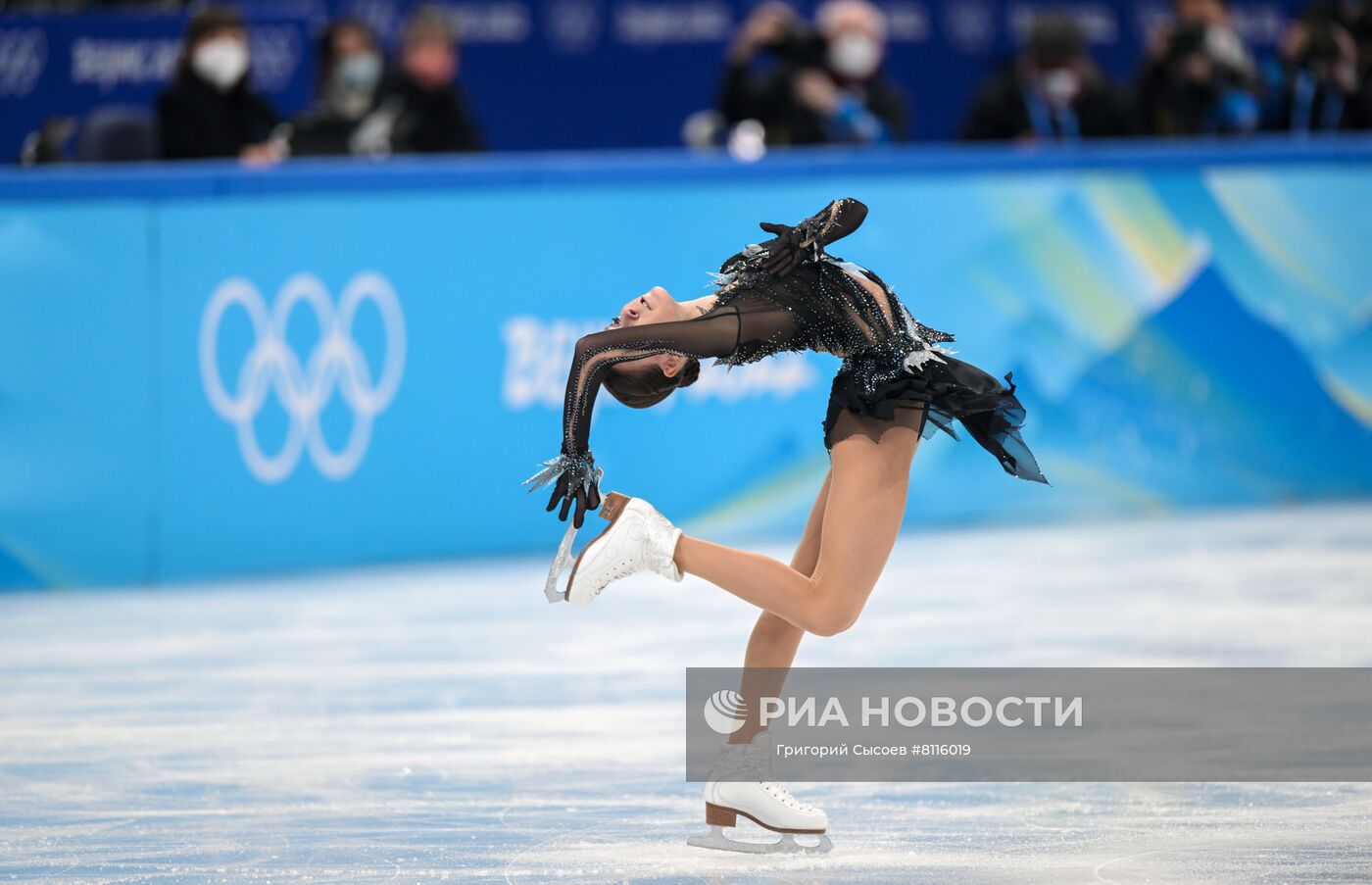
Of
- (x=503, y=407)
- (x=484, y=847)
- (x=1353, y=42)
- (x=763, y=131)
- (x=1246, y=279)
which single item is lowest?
(x=484, y=847)

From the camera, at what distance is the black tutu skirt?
430 cm

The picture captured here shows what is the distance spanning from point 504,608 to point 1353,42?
6.53 meters

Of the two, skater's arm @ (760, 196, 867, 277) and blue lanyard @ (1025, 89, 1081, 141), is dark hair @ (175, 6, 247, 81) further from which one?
skater's arm @ (760, 196, 867, 277)

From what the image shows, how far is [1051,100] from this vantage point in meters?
9.80

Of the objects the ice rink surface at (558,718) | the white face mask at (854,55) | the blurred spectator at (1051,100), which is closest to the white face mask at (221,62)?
the ice rink surface at (558,718)

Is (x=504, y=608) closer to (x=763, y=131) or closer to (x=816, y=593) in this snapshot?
(x=816, y=593)

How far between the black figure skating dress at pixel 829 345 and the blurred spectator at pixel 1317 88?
6932mm

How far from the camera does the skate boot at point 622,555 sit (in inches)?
164

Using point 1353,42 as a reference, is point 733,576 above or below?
below

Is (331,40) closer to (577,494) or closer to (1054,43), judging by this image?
(1054,43)

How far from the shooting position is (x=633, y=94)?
42.0 feet

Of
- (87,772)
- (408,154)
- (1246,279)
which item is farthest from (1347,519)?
(87,772)

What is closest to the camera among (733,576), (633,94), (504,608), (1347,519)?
(733,576)

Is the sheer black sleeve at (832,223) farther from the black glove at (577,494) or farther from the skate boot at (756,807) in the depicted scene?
the skate boot at (756,807)
